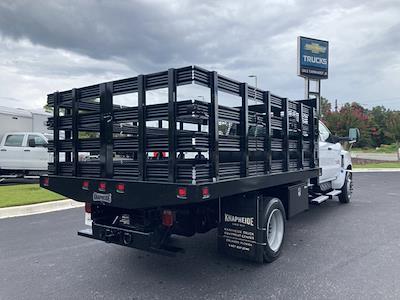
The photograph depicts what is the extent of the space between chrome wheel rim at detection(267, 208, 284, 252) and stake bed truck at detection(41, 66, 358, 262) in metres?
0.01

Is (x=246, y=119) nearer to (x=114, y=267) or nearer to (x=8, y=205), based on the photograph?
(x=114, y=267)

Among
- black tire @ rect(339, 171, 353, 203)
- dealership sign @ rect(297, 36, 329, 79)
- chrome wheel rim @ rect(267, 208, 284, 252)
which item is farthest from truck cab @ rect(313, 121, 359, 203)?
dealership sign @ rect(297, 36, 329, 79)

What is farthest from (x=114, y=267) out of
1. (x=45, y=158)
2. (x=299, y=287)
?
(x=45, y=158)

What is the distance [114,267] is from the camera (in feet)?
14.7

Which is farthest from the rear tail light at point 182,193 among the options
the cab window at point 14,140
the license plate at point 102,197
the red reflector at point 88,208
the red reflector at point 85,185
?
the cab window at point 14,140

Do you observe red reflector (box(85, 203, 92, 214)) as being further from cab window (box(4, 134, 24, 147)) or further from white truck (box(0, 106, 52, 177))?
cab window (box(4, 134, 24, 147))

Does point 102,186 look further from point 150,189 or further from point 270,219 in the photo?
point 270,219

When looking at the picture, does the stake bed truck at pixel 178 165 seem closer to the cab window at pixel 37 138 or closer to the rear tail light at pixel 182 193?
the rear tail light at pixel 182 193

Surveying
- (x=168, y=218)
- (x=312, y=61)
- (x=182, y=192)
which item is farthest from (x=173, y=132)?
(x=312, y=61)

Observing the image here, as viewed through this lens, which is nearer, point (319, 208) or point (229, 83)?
point (229, 83)

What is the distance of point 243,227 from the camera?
4324 millimetres

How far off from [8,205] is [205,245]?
206 inches

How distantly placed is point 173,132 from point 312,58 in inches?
827

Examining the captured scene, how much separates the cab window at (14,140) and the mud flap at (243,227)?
11435 millimetres
